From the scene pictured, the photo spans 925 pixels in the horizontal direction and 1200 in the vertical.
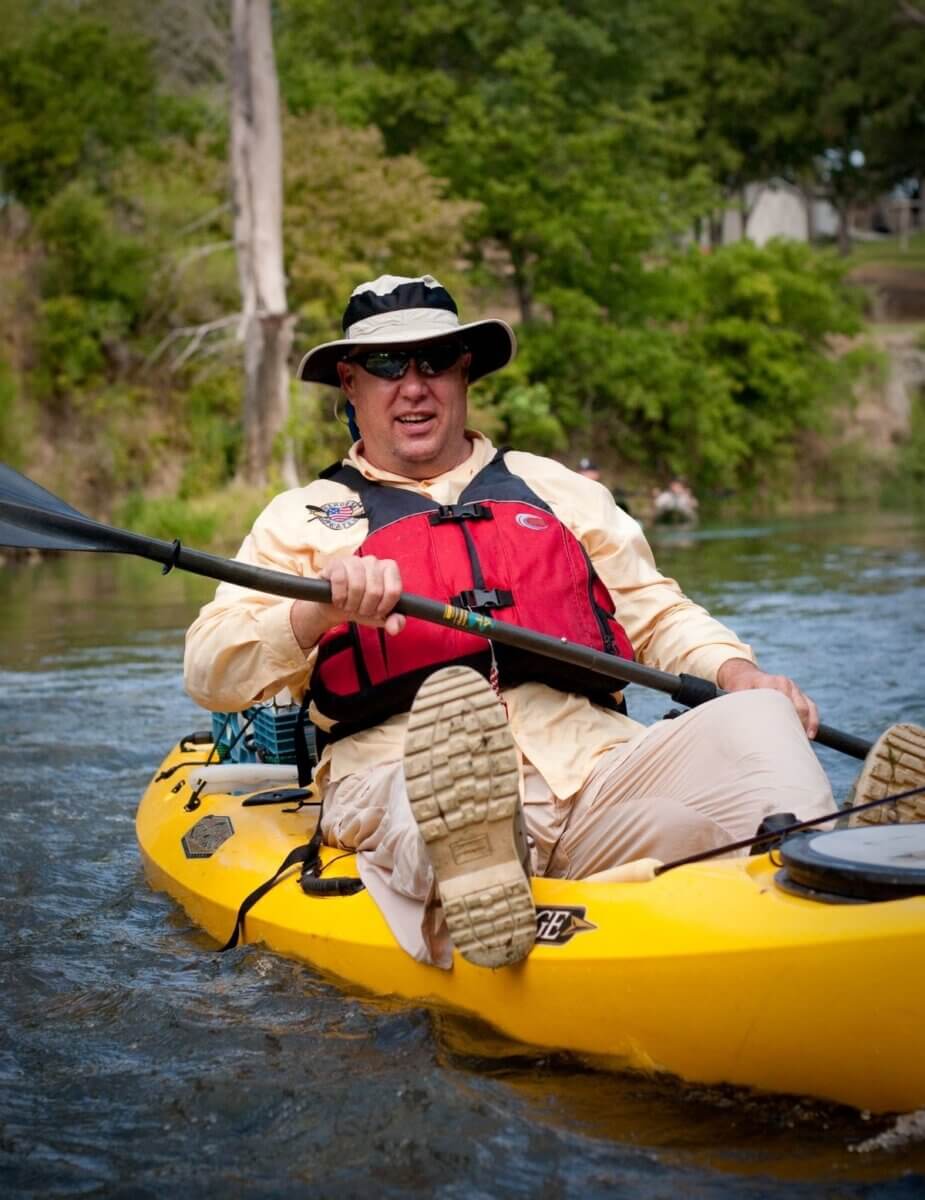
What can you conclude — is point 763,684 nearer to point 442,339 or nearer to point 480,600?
point 480,600

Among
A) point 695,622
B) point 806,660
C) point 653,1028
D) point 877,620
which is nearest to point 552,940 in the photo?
point 653,1028

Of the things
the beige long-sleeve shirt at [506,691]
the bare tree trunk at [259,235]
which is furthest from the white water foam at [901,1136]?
the bare tree trunk at [259,235]

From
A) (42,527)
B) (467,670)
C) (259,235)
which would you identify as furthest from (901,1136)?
(259,235)

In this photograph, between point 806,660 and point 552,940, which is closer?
point 552,940

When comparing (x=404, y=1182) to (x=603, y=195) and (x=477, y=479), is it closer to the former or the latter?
(x=477, y=479)

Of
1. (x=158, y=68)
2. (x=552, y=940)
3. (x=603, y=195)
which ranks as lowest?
(x=552, y=940)

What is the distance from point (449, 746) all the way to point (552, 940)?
1.37 ft

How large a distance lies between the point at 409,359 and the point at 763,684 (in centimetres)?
97

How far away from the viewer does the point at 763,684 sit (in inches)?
126

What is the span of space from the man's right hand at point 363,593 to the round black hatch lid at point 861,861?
0.83 meters

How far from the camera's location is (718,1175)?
2.33 metres

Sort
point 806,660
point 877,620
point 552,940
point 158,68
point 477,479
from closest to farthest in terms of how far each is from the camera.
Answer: point 552,940, point 477,479, point 806,660, point 877,620, point 158,68

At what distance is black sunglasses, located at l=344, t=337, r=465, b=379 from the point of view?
336 cm

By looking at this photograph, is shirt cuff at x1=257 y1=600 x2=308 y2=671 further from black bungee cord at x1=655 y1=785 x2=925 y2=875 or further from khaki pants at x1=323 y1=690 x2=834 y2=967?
black bungee cord at x1=655 y1=785 x2=925 y2=875
